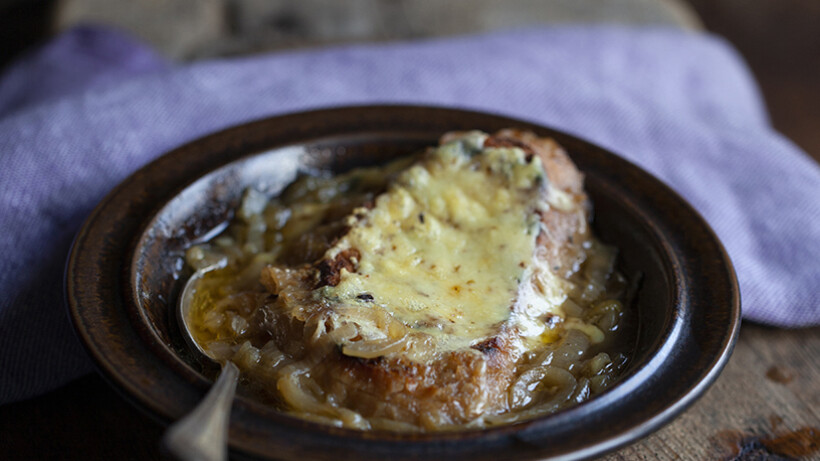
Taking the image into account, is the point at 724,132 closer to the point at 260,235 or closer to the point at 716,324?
the point at 716,324

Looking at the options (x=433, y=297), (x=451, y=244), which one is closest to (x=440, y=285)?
(x=433, y=297)

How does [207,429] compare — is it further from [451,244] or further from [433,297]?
[451,244]

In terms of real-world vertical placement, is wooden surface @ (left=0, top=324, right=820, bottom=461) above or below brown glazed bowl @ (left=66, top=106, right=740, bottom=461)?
below

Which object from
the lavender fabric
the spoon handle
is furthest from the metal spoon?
the lavender fabric

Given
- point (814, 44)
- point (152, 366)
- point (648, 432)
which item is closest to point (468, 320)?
point (648, 432)

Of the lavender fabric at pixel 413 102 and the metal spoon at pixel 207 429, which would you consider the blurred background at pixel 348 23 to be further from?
the metal spoon at pixel 207 429

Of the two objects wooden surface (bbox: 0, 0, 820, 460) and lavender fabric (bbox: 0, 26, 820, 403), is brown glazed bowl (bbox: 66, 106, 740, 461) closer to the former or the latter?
wooden surface (bbox: 0, 0, 820, 460)
